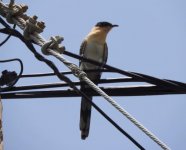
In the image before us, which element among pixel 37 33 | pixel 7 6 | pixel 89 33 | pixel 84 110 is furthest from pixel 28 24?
pixel 89 33

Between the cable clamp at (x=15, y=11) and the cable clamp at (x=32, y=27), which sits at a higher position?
the cable clamp at (x=15, y=11)

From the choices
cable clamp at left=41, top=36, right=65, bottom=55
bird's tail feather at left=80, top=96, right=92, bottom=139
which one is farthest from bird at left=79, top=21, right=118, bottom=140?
cable clamp at left=41, top=36, right=65, bottom=55

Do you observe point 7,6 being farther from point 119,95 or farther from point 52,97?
point 119,95

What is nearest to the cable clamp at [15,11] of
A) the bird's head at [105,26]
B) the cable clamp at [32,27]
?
the cable clamp at [32,27]

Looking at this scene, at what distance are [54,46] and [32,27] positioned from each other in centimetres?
27

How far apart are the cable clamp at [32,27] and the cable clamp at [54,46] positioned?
17cm

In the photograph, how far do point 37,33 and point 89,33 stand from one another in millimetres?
5588

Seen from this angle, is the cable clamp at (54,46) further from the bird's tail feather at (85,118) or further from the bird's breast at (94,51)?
the bird's breast at (94,51)

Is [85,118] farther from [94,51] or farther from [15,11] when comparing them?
[15,11]

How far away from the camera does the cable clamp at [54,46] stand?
418 cm

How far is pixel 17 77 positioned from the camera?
4.97 meters

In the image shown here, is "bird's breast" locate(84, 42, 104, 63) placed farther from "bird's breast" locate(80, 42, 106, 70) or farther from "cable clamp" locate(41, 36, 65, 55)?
"cable clamp" locate(41, 36, 65, 55)

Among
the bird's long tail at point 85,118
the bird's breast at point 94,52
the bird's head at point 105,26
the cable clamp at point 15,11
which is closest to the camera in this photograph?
the cable clamp at point 15,11

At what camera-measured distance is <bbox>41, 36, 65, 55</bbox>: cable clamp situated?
13.7ft
